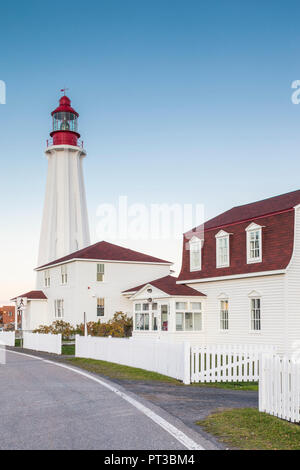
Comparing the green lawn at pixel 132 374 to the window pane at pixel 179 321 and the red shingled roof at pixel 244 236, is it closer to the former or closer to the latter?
the red shingled roof at pixel 244 236

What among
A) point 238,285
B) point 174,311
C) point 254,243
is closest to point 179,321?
point 174,311

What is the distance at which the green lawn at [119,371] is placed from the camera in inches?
662

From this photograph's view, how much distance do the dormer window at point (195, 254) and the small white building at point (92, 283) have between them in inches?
475

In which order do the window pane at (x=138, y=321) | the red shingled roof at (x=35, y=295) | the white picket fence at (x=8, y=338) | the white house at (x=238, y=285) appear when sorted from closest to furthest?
the white house at (x=238, y=285)
the window pane at (x=138, y=321)
the white picket fence at (x=8, y=338)
the red shingled roof at (x=35, y=295)

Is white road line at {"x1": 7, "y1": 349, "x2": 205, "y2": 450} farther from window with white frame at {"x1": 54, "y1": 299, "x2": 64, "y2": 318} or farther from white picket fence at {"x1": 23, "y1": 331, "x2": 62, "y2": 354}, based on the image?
window with white frame at {"x1": 54, "y1": 299, "x2": 64, "y2": 318}

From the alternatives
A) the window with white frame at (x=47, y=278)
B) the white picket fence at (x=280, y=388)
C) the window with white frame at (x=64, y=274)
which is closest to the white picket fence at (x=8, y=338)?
the window with white frame at (x=64, y=274)

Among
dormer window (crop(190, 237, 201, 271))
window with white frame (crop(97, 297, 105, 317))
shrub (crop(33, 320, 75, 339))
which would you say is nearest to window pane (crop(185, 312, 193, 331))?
dormer window (crop(190, 237, 201, 271))

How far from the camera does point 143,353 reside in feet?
63.7

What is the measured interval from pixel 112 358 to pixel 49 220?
3346cm

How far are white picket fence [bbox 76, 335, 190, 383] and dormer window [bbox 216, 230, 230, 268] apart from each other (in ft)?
27.5

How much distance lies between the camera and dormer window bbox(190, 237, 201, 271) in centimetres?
3112

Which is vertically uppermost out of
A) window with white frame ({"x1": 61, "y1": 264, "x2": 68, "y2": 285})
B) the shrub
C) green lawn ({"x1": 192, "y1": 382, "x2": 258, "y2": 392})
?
window with white frame ({"x1": 61, "y1": 264, "x2": 68, "y2": 285})

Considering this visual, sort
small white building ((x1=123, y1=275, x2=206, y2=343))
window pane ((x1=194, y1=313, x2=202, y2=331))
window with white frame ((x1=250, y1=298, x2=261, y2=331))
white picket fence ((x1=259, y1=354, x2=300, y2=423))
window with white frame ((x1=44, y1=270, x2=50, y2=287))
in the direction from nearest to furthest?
white picket fence ((x1=259, y1=354, x2=300, y2=423))
window with white frame ((x1=250, y1=298, x2=261, y2=331))
small white building ((x1=123, y1=275, x2=206, y2=343))
window pane ((x1=194, y1=313, x2=202, y2=331))
window with white frame ((x1=44, y1=270, x2=50, y2=287))
